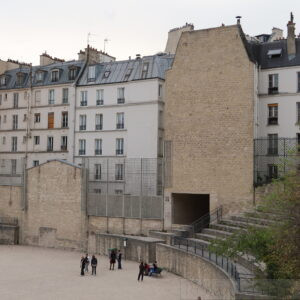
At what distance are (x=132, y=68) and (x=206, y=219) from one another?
64.9 feet

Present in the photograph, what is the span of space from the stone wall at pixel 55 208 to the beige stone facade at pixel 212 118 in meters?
8.45

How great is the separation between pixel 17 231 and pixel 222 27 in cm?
2478

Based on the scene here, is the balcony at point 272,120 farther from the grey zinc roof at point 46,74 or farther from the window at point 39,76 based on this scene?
the window at point 39,76

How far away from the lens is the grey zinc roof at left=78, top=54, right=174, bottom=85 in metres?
50.0

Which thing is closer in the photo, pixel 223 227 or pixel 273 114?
pixel 223 227

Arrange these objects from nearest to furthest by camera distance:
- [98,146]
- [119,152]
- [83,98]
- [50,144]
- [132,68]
A: [119,152] → [132,68] → [98,146] → [83,98] → [50,144]

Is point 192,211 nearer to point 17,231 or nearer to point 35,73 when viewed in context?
point 17,231

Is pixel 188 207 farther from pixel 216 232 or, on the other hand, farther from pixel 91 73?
pixel 91 73

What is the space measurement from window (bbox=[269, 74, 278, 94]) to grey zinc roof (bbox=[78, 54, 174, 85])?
1258 cm

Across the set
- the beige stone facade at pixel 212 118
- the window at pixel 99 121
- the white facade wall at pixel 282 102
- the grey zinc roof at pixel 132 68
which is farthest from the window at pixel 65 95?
the white facade wall at pixel 282 102

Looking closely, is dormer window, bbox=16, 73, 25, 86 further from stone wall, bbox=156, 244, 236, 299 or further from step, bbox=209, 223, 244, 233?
step, bbox=209, 223, 244, 233

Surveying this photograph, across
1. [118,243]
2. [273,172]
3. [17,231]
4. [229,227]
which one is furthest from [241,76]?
[17,231]

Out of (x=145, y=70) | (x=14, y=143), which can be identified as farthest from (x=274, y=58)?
(x=14, y=143)

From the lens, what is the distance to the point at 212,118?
38469 millimetres
